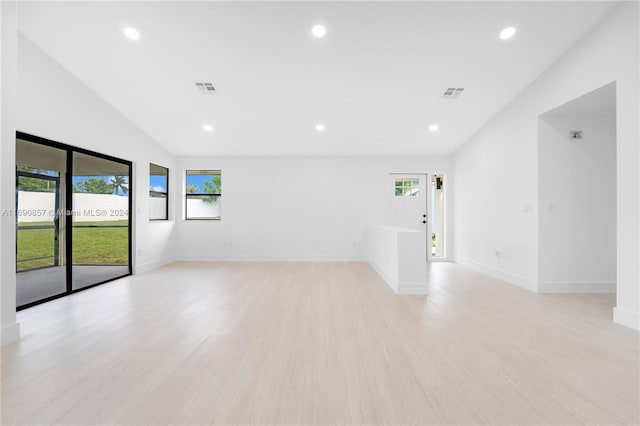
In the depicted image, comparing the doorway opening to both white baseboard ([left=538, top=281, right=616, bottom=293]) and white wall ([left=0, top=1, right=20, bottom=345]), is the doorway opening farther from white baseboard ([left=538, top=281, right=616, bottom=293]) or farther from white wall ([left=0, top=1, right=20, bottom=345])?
white wall ([left=0, top=1, right=20, bottom=345])

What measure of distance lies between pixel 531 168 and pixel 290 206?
464 cm

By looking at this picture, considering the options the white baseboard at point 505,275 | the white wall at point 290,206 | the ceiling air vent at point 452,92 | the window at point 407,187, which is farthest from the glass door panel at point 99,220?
the white baseboard at point 505,275

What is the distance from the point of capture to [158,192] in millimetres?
6184

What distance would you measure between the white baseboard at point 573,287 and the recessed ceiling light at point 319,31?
14.4ft

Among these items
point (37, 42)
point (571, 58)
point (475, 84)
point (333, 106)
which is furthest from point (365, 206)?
point (37, 42)

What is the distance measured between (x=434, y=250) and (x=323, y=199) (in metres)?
3.00

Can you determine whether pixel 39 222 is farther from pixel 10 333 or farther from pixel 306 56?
pixel 306 56

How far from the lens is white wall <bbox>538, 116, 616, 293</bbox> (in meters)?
3.94

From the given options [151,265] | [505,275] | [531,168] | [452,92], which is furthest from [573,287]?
[151,265]

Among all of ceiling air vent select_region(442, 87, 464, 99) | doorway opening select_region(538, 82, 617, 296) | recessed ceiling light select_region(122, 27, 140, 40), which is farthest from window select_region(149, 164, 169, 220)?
doorway opening select_region(538, 82, 617, 296)

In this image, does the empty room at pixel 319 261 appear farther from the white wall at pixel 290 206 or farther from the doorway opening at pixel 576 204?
the white wall at pixel 290 206

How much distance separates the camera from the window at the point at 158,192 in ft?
19.4

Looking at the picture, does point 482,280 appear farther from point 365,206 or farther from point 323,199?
point 323,199

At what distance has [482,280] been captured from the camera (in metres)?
4.74
